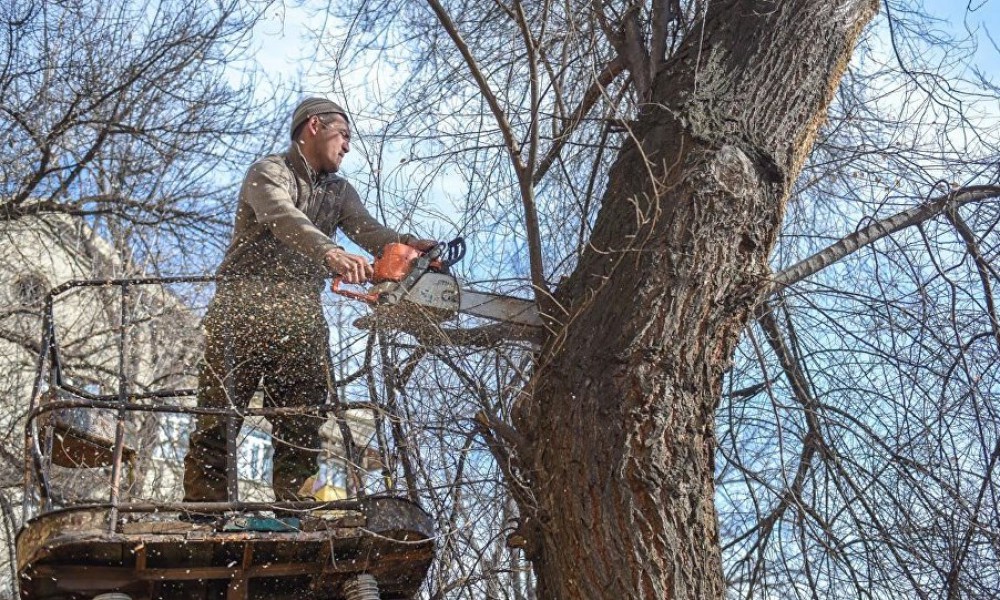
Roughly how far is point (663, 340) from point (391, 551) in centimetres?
159

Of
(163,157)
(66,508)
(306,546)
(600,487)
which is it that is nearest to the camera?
(600,487)

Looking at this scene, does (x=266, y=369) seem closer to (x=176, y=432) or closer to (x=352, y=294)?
(x=352, y=294)

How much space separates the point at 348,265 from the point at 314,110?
3.90 ft

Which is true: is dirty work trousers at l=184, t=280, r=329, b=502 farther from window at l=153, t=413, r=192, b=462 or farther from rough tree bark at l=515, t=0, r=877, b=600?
window at l=153, t=413, r=192, b=462

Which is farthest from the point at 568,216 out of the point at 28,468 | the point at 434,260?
the point at 28,468

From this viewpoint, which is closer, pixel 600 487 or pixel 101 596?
pixel 600 487

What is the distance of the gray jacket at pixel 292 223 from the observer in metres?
4.75

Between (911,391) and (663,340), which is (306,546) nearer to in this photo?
(663,340)

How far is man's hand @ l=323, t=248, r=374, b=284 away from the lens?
4512 mm

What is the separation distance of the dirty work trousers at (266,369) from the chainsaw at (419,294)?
0.49 m

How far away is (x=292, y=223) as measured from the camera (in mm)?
4734

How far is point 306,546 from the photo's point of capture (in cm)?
446

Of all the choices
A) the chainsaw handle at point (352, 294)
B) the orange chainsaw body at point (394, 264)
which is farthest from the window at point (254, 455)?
the orange chainsaw body at point (394, 264)

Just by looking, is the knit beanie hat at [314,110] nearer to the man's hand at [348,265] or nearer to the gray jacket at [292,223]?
the gray jacket at [292,223]
